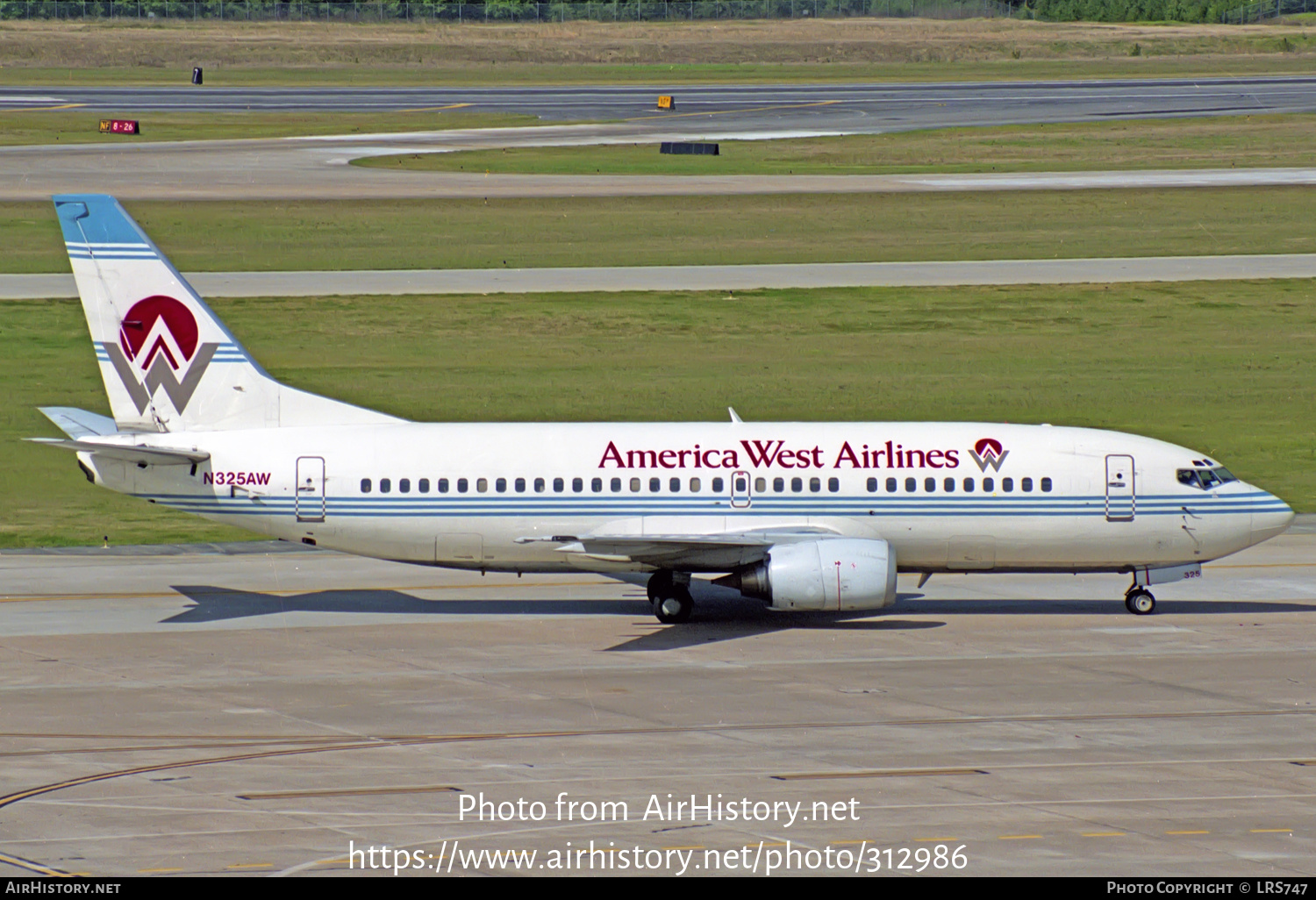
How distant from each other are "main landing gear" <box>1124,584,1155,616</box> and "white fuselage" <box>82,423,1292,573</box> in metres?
1.38

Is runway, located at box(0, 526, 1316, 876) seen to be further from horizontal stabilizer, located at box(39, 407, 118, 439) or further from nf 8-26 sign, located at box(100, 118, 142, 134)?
nf 8-26 sign, located at box(100, 118, 142, 134)

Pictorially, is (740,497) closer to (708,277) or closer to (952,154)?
(708,277)

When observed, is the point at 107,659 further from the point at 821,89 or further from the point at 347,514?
the point at 821,89

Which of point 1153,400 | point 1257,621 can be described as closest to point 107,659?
point 1257,621

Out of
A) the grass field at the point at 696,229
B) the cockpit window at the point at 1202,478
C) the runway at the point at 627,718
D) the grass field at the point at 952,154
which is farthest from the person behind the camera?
the grass field at the point at 952,154

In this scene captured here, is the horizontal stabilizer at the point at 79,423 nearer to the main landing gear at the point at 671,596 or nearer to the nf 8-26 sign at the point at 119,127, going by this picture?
the main landing gear at the point at 671,596

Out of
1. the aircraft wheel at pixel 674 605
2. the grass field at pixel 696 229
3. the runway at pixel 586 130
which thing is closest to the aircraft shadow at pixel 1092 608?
the aircraft wheel at pixel 674 605

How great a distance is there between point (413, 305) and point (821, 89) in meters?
97.7

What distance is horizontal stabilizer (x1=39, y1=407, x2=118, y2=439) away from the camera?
3909cm

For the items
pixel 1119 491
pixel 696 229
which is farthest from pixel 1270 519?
pixel 696 229

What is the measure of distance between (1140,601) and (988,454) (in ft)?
16.2

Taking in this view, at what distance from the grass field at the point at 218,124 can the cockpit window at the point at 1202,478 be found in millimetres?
100115

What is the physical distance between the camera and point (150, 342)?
3881 cm

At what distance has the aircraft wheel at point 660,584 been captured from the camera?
38.5 meters
